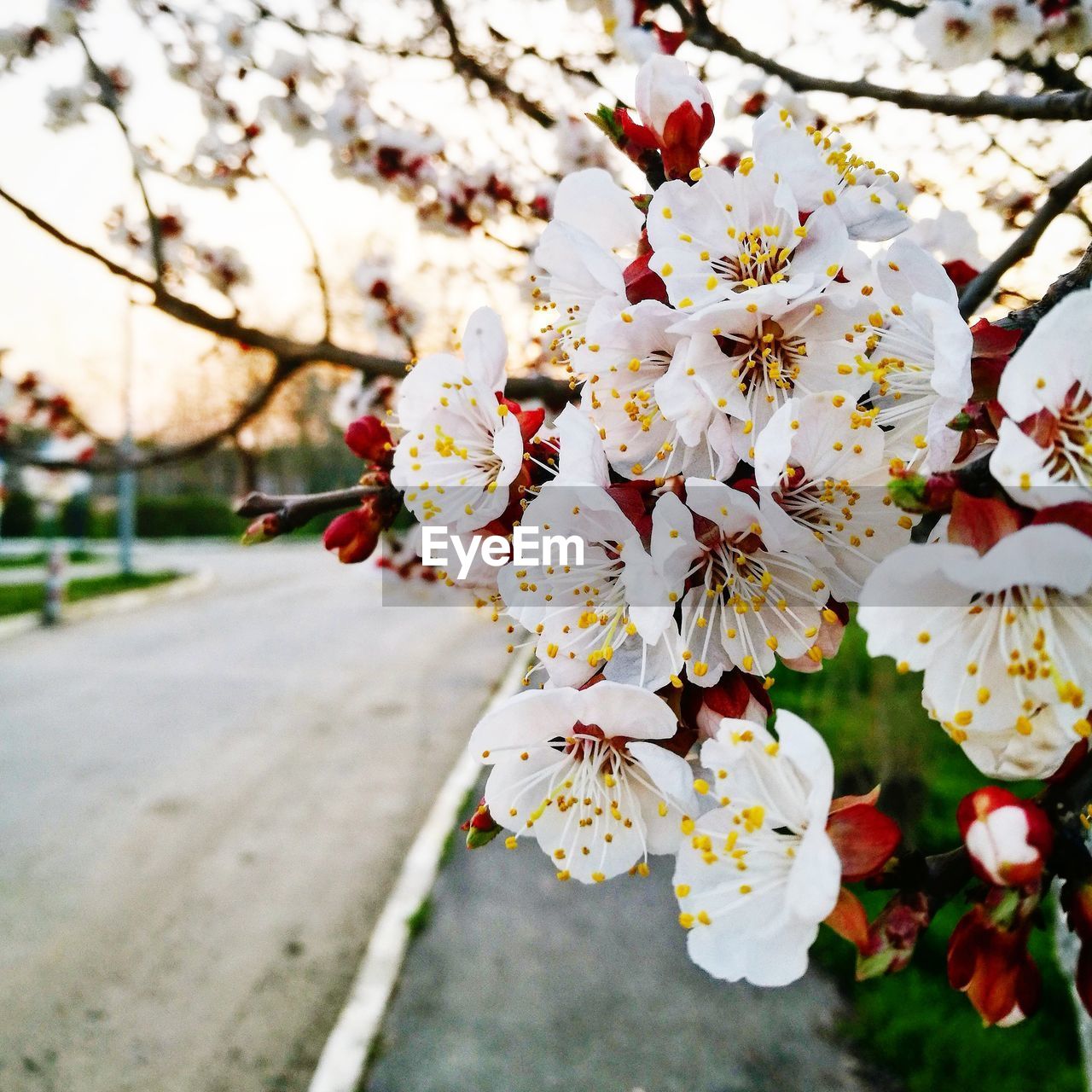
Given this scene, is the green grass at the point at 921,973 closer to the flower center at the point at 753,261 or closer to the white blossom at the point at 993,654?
the white blossom at the point at 993,654

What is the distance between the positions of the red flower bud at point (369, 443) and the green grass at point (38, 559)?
59.3 ft

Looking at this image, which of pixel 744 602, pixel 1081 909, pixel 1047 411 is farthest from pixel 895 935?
pixel 1047 411

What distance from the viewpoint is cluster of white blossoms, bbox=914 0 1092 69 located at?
2.41 metres

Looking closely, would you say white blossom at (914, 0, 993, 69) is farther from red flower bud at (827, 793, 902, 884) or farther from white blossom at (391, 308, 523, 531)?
red flower bud at (827, 793, 902, 884)

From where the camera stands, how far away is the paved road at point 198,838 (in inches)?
121

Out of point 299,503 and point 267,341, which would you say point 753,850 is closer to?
point 299,503

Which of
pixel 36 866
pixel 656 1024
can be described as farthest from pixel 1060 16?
pixel 36 866

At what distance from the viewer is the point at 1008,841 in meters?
0.62

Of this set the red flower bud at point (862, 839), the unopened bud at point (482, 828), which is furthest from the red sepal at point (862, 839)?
the unopened bud at point (482, 828)

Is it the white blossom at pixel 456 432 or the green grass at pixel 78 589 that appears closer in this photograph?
the white blossom at pixel 456 432

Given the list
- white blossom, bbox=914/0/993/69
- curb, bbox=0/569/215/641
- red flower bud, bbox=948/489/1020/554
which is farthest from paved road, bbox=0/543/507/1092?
white blossom, bbox=914/0/993/69

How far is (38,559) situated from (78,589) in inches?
248

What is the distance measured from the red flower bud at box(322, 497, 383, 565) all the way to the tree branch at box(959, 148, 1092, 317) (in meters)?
1.02

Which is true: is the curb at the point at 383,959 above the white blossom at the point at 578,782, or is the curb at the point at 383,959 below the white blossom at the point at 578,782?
below
